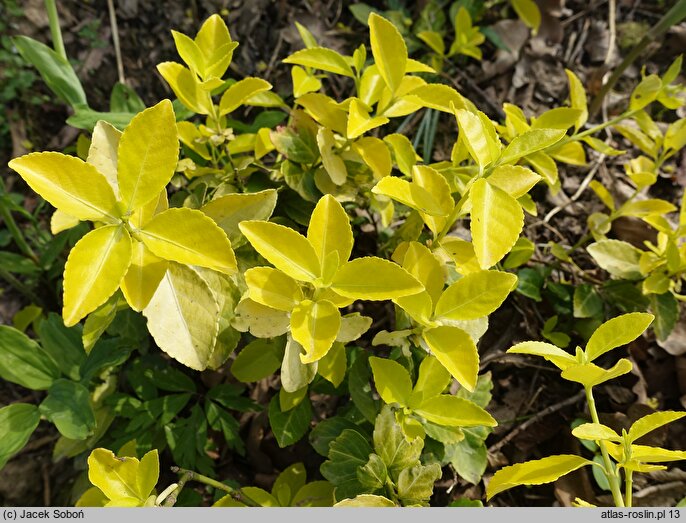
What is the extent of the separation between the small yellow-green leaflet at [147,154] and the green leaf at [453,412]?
576mm

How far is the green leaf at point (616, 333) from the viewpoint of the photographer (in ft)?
2.56

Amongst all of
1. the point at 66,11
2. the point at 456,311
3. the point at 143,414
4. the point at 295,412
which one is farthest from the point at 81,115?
the point at 66,11

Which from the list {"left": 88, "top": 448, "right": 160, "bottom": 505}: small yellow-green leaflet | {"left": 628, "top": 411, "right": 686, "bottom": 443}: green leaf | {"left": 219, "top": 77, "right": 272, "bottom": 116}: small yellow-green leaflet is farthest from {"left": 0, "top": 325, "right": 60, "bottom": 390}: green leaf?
{"left": 628, "top": 411, "right": 686, "bottom": 443}: green leaf

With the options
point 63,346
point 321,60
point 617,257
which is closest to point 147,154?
point 321,60

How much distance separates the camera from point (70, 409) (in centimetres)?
107

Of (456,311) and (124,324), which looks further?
(124,324)

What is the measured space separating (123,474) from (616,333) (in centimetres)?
82

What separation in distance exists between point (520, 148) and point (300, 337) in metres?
0.46

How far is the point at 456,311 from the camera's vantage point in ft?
2.80

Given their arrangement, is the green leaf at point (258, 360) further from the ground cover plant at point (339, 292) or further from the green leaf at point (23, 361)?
the green leaf at point (23, 361)

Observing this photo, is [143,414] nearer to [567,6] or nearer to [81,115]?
[81,115]

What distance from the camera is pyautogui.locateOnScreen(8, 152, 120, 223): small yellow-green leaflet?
0.67 m

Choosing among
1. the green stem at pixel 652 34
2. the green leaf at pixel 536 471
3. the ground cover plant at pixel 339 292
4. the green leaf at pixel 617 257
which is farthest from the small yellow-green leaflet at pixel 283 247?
the green stem at pixel 652 34

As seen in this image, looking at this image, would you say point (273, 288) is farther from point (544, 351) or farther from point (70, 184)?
point (544, 351)
